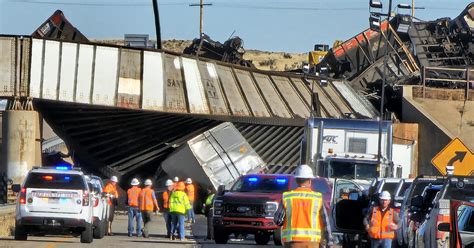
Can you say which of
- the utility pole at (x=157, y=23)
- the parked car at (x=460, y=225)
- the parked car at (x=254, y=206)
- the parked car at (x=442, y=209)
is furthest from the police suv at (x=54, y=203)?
the utility pole at (x=157, y=23)

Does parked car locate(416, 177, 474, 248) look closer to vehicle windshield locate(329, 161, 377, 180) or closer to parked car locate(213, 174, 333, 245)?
parked car locate(213, 174, 333, 245)

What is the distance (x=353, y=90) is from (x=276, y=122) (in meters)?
8.97

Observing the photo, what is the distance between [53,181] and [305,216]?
14503mm

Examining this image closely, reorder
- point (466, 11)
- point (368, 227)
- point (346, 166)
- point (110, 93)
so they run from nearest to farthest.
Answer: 1. point (368, 227)
2. point (346, 166)
3. point (110, 93)
4. point (466, 11)

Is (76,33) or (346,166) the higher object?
(76,33)

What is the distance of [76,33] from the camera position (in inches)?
2140

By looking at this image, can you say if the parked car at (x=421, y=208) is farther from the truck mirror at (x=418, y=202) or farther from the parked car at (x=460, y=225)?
the parked car at (x=460, y=225)

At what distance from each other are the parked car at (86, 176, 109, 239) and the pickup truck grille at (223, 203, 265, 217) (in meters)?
3.30

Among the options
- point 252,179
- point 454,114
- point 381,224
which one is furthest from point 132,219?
point 454,114

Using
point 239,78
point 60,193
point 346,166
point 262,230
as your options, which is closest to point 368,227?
point 262,230

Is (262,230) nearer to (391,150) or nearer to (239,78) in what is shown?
(391,150)

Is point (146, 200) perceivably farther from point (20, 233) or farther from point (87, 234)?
point (20, 233)

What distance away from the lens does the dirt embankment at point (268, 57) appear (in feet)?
433

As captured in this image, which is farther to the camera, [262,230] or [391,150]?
[391,150]
